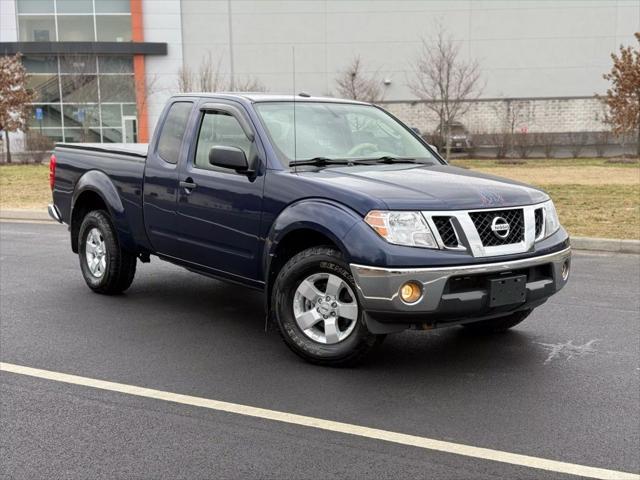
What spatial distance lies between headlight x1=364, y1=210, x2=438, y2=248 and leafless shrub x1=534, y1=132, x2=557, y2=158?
3068 cm

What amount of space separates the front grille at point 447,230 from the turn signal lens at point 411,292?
1.15ft


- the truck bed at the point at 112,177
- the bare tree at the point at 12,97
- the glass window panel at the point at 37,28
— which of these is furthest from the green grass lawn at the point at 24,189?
the glass window panel at the point at 37,28

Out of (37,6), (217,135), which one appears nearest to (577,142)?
(37,6)

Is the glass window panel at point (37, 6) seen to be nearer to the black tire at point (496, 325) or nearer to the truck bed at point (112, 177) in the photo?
the truck bed at point (112, 177)

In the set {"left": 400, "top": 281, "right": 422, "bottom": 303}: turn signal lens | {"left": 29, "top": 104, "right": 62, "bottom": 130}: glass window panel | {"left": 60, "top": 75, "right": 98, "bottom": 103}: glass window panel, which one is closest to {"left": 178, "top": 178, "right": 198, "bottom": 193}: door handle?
{"left": 400, "top": 281, "right": 422, "bottom": 303}: turn signal lens

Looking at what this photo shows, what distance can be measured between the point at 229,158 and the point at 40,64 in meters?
41.9

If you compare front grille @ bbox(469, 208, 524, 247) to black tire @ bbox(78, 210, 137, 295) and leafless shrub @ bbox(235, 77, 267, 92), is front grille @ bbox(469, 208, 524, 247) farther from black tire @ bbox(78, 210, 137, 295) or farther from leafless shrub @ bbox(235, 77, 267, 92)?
leafless shrub @ bbox(235, 77, 267, 92)

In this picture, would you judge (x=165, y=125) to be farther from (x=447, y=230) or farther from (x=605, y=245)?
(x=605, y=245)

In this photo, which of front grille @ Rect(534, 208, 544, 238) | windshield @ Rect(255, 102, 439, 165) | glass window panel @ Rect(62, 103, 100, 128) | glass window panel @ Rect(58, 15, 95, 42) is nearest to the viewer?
front grille @ Rect(534, 208, 544, 238)

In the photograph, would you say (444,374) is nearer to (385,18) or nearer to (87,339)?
(87,339)

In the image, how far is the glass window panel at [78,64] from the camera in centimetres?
3906

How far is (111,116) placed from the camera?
43281mm

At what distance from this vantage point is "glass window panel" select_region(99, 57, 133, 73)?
42.8 metres

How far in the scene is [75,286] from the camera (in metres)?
7.73
